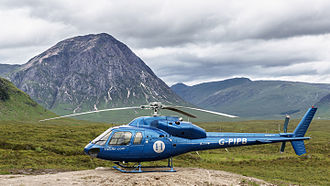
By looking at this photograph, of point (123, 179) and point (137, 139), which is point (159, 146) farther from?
point (123, 179)

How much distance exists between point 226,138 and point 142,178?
9.00 m

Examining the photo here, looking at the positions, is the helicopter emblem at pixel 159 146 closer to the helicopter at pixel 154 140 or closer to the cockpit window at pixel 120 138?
the helicopter at pixel 154 140

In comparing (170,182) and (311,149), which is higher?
(170,182)

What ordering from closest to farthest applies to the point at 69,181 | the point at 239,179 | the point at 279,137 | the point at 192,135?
the point at 69,181 → the point at 239,179 → the point at 192,135 → the point at 279,137

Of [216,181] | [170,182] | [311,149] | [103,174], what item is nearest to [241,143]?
[216,181]

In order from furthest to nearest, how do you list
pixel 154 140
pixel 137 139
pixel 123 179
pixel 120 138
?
pixel 154 140 → pixel 137 139 → pixel 120 138 → pixel 123 179

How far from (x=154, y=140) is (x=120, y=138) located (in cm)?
258

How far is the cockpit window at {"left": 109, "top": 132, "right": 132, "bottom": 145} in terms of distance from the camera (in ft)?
68.6

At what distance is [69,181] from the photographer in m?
17.8

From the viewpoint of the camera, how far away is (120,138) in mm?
21016

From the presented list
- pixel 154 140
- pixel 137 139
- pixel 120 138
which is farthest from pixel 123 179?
pixel 154 140

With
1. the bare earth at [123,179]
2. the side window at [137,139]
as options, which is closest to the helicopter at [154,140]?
the side window at [137,139]

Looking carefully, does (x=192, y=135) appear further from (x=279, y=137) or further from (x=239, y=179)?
(x=279, y=137)

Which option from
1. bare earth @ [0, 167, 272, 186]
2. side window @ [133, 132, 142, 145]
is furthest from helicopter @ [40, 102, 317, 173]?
bare earth @ [0, 167, 272, 186]
